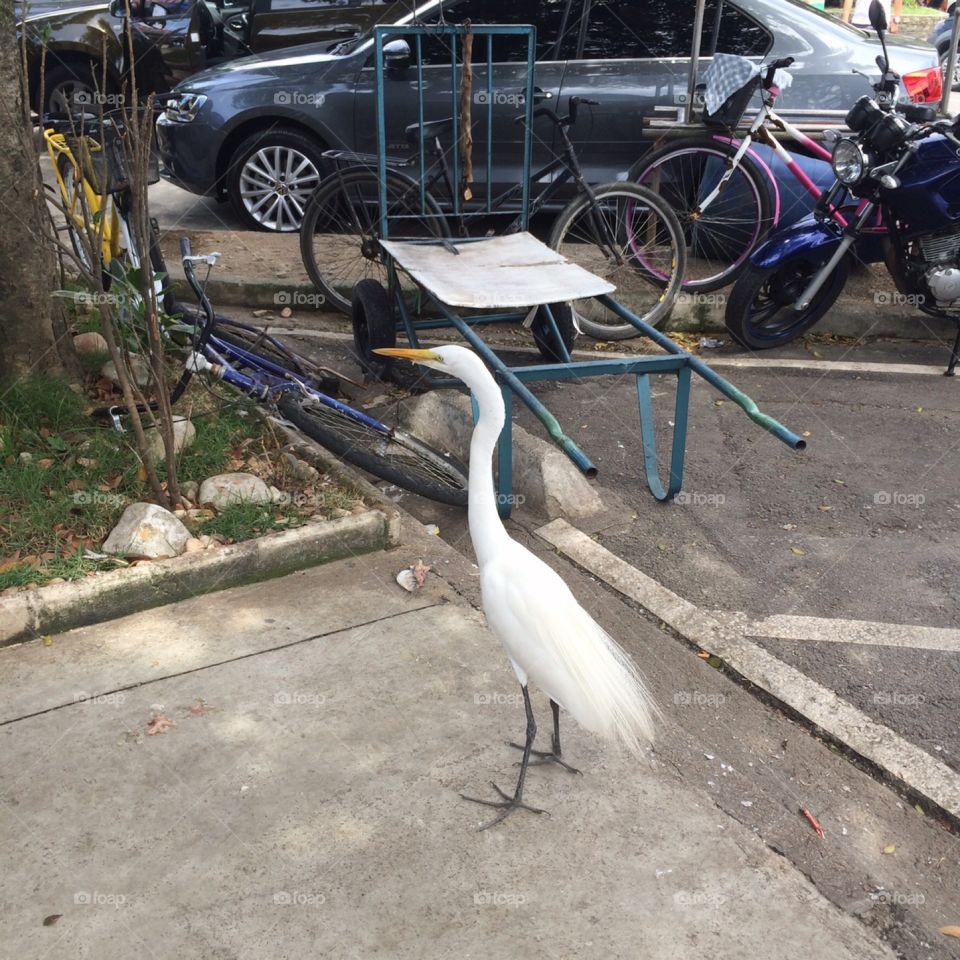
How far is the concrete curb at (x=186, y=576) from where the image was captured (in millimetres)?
3189

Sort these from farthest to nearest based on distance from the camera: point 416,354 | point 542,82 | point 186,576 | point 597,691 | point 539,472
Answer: point 542,82 < point 539,472 < point 186,576 < point 416,354 < point 597,691

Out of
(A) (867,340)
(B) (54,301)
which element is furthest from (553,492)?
(A) (867,340)

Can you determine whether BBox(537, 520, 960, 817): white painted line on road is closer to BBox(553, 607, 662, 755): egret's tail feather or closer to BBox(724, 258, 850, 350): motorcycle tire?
BBox(553, 607, 662, 755): egret's tail feather

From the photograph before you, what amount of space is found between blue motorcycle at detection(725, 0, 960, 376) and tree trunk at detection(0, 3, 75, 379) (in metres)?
3.92

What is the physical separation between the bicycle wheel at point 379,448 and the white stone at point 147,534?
107cm

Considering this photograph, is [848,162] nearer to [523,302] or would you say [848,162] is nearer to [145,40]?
[523,302]

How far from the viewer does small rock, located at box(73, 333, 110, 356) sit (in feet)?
15.1

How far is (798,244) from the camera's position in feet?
18.9

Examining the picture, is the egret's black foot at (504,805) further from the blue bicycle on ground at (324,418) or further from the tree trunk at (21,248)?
the tree trunk at (21,248)

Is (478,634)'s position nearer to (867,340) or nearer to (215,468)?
(215,468)

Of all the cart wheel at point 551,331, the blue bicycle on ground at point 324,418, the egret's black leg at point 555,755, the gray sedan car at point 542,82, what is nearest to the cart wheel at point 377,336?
the blue bicycle on ground at point 324,418

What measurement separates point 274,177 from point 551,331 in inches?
127

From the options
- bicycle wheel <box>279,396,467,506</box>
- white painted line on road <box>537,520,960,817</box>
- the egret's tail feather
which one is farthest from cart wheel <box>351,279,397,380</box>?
the egret's tail feather

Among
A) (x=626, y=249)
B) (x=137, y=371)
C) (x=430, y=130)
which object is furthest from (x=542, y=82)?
(x=137, y=371)
